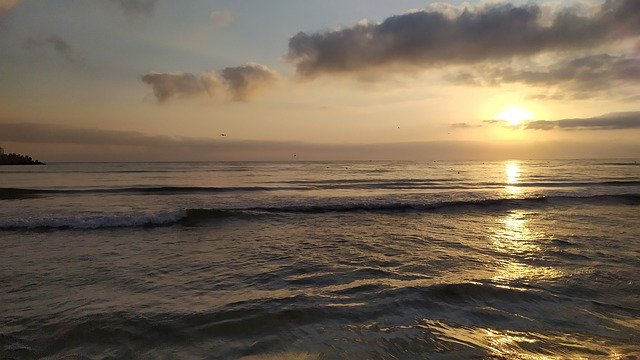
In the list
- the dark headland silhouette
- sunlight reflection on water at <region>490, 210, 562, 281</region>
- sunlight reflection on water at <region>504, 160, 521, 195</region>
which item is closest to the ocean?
sunlight reflection on water at <region>490, 210, 562, 281</region>

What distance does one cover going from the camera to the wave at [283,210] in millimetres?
15359

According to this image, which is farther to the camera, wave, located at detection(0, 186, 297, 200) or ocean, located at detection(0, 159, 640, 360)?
wave, located at detection(0, 186, 297, 200)

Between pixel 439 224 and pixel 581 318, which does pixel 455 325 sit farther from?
pixel 439 224

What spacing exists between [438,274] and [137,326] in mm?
6113

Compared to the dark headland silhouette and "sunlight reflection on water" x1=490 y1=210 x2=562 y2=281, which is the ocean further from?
the dark headland silhouette

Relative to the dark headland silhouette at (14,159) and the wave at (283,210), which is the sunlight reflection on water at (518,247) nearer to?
the wave at (283,210)

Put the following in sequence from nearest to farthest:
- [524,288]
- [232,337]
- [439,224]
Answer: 1. [232,337]
2. [524,288]
3. [439,224]

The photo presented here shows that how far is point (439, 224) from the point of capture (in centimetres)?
1583

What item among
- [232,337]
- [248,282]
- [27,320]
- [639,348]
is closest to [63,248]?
[27,320]

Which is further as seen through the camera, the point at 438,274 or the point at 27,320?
the point at 438,274

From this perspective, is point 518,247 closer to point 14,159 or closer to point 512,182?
point 512,182

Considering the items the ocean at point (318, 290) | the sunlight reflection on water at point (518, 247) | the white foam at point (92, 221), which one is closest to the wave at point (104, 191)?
the white foam at point (92, 221)

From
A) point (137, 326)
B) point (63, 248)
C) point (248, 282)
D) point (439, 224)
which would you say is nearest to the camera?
point (137, 326)

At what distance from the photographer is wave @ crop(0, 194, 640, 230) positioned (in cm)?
1536
